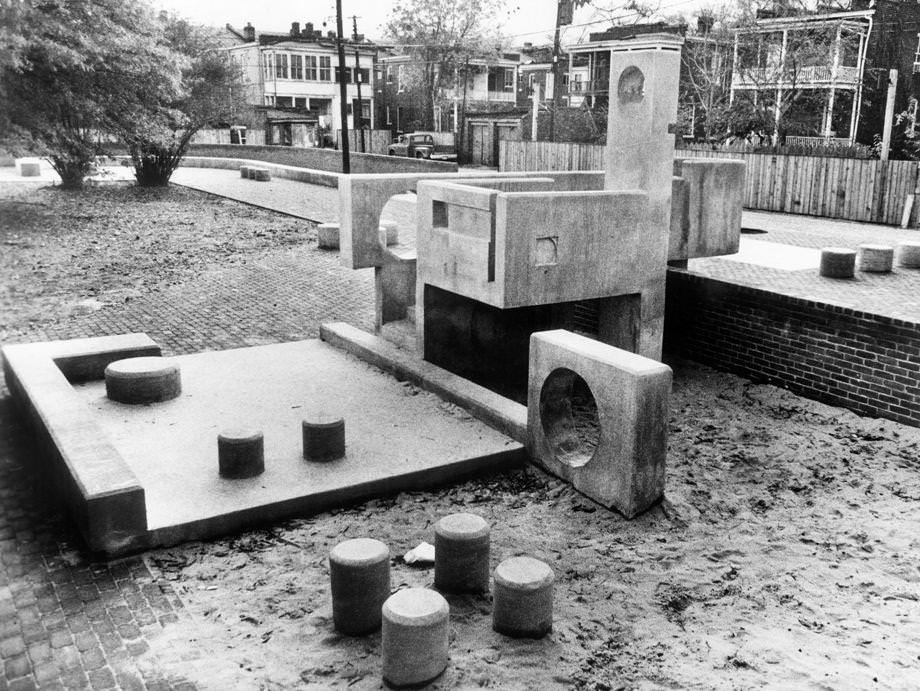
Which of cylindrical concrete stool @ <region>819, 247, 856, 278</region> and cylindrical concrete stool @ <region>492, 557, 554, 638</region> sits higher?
cylindrical concrete stool @ <region>819, 247, 856, 278</region>

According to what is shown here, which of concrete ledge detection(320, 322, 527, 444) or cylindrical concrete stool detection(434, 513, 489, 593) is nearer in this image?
cylindrical concrete stool detection(434, 513, 489, 593)

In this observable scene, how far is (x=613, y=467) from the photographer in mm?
6637

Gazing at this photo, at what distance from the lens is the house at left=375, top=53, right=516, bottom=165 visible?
49969mm

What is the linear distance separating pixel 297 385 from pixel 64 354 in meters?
2.25

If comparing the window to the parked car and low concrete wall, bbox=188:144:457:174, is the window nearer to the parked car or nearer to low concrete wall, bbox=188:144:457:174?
the parked car

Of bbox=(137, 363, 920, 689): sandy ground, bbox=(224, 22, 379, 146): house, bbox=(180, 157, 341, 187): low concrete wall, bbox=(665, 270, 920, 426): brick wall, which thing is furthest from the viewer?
bbox=(224, 22, 379, 146): house

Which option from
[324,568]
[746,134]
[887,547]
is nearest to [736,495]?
[887,547]

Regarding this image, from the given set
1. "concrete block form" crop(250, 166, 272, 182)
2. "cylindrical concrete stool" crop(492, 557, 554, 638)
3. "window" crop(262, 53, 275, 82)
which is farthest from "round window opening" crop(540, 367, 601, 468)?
"window" crop(262, 53, 275, 82)

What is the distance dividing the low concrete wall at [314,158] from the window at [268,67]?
21985 millimetres

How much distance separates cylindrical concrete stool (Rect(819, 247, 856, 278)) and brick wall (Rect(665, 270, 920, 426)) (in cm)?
240

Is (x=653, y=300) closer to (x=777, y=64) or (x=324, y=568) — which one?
(x=324, y=568)

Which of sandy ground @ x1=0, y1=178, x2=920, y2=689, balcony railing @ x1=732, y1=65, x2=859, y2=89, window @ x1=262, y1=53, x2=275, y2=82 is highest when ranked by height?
window @ x1=262, y1=53, x2=275, y2=82

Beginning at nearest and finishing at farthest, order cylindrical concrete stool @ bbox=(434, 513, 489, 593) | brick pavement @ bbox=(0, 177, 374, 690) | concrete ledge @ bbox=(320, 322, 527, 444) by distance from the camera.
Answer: brick pavement @ bbox=(0, 177, 374, 690), cylindrical concrete stool @ bbox=(434, 513, 489, 593), concrete ledge @ bbox=(320, 322, 527, 444)

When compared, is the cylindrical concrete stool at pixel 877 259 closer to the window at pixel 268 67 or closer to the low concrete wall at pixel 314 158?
the low concrete wall at pixel 314 158
